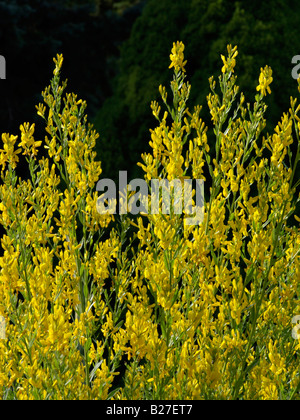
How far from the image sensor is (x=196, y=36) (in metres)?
5.35

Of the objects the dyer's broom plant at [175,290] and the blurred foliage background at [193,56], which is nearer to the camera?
the dyer's broom plant at [175,290]

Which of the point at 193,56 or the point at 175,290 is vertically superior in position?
the point at 193,56

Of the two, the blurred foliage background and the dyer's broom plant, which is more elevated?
the blurred foliage background

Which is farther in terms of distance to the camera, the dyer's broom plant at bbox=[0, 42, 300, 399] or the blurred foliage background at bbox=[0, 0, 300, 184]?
the blurred foliage background at bbox=[0, 0, 300, 184]

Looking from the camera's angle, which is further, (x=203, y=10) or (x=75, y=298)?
(x=203, y=10)

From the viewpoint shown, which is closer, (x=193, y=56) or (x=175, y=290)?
(x=175, y=290)

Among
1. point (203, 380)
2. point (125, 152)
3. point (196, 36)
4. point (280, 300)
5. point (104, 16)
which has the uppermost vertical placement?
point (104, 16)

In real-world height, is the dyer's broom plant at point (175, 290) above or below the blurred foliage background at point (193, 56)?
below

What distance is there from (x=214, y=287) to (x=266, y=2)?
3.90 meters

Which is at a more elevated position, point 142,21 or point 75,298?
point 142,21

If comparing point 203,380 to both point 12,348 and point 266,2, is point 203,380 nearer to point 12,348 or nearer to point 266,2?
point 12,348
